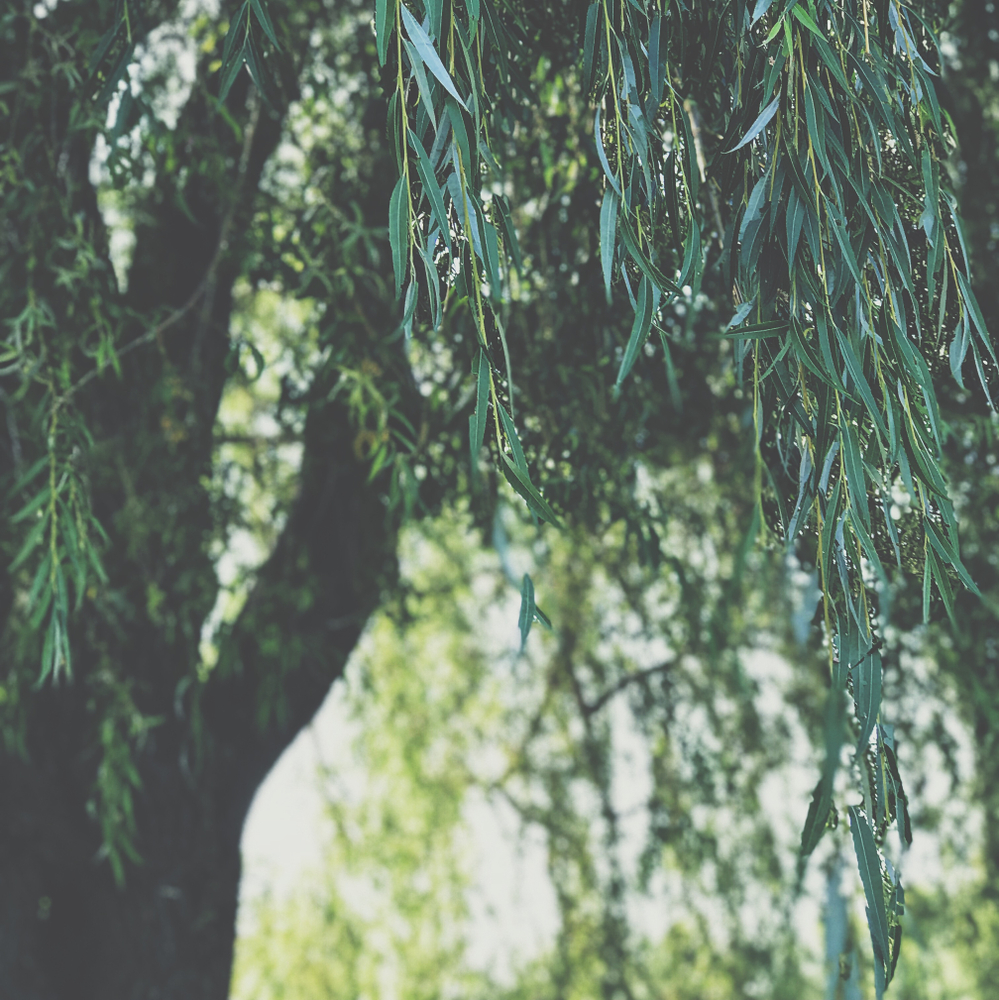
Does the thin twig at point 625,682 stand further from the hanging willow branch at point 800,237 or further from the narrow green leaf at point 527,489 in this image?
the narrow green leaf at point 527,489

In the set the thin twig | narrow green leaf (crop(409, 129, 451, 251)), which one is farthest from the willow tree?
the thin twig

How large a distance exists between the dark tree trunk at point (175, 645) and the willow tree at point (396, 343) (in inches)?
0.4

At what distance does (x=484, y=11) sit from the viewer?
4.04 ft

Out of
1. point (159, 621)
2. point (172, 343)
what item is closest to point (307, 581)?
point (159, 621)

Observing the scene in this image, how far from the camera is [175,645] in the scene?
106 inches

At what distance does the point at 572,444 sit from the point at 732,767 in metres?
2.03

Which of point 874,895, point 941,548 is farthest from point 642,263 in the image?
point 874,895

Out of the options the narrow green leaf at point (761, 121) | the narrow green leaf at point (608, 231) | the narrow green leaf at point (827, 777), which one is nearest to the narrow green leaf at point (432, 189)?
the narrow green leaf at point (608, 231)

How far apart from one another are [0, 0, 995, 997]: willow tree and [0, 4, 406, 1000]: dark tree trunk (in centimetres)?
1

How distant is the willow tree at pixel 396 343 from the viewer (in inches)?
45.0

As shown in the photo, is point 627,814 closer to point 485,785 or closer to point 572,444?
point 485,785

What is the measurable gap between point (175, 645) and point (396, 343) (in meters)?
1.06

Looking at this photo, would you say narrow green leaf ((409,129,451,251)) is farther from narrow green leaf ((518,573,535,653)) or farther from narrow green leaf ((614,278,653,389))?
narrow green leaf ((518,573,535,653))

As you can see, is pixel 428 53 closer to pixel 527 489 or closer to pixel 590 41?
pixel 590 41
